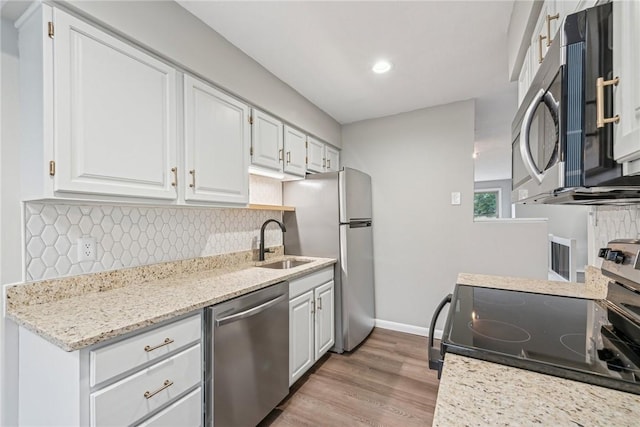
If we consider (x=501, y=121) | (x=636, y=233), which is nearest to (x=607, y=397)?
(x=636, y=233)

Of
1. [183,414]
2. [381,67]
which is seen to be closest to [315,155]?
[381,67]

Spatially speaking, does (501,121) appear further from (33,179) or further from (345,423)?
(33,179)

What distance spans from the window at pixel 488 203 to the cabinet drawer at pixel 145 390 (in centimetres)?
829

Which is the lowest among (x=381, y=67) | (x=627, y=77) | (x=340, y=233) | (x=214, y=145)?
(x=340, y=233)

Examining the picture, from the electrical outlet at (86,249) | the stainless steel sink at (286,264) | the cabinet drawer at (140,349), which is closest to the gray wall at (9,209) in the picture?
the electrical outlet at (86,249)

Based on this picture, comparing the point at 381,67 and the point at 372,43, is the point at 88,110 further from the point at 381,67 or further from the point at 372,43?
the point at 381,67

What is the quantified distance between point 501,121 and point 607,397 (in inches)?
141

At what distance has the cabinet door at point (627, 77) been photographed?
0.48 metres

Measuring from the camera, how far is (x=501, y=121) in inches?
133

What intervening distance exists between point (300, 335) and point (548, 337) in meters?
1.57

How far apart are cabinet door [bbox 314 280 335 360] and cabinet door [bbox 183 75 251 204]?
1021mm

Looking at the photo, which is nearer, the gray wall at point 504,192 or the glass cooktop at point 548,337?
the glass cooktop at point 548,337

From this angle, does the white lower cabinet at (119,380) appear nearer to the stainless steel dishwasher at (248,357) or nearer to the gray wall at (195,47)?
the stainless steel dishwasher at (248,357)

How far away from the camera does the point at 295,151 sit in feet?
8.50
